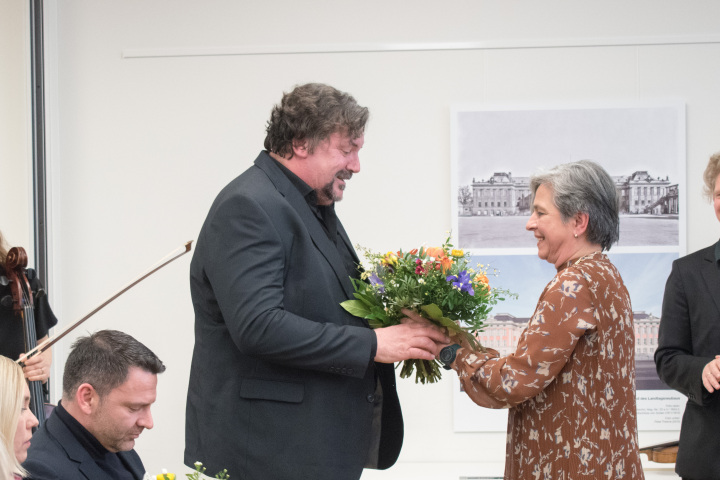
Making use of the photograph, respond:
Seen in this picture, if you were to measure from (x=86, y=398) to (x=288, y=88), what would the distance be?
268cm

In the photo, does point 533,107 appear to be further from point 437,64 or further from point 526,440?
point 526,440

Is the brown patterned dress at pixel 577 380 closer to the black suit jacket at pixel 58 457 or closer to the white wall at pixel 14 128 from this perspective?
the black suit jacket at pixel 58 457

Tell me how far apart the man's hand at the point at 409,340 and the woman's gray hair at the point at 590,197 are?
0.53 metres

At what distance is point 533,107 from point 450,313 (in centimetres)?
252

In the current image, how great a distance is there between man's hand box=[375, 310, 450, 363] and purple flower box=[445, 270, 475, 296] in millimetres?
149

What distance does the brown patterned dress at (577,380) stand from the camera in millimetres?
2188

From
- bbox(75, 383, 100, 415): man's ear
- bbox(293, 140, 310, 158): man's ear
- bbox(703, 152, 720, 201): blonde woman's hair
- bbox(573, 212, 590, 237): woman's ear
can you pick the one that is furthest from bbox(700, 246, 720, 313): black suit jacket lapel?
bbox(75, 383, 100, 415): man's ear

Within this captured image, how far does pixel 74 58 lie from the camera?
15.3ft

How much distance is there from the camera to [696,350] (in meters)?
2.82

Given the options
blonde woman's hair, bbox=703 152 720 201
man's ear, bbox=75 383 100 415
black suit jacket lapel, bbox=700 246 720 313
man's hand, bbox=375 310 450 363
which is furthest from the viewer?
blonde woman's hair, bbox=703 152 720 201

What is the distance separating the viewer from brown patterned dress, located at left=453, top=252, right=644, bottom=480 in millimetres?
2188

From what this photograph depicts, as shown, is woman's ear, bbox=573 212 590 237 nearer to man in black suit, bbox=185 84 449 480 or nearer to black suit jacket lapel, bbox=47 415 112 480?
man in black suit, bbox=185 84 449 480

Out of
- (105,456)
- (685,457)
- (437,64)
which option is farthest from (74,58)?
(685,457)

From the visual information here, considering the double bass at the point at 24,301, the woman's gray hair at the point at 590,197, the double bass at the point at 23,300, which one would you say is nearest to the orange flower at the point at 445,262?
the woman's gray hair at the point at 590,197
